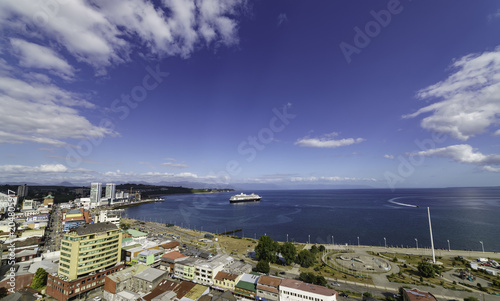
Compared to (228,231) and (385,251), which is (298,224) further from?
(385,251)

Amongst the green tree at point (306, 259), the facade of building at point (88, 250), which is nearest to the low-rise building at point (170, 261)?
the facade of building at point (88, 250)

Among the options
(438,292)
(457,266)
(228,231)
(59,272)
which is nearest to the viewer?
(438,292)

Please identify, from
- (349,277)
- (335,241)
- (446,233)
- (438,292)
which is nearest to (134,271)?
(349,277)

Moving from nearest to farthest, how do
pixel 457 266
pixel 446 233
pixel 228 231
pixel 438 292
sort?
pixel 438 292
pixel 457 266
pixel 446 233
pixel 228 231

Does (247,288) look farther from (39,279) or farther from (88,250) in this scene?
(39,279)

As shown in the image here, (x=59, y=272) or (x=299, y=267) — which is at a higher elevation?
(x=59, y=272)

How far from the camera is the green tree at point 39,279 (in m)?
27.2

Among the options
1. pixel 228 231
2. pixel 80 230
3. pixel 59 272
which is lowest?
pixel 228 231

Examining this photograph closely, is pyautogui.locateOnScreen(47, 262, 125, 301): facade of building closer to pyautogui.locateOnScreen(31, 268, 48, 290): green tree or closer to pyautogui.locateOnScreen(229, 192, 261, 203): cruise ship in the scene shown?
pyautogui.locateOnScreen(31, 268, 48, 290): green tree

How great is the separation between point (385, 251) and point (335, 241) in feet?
38.3

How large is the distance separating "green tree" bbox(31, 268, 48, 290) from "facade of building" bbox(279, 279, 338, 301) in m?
30.7

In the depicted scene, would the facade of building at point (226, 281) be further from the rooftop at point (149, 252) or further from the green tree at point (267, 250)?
the rooftop at point (149, 252)

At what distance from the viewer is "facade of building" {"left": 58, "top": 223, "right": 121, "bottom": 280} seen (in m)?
27.0

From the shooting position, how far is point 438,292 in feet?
83.7
